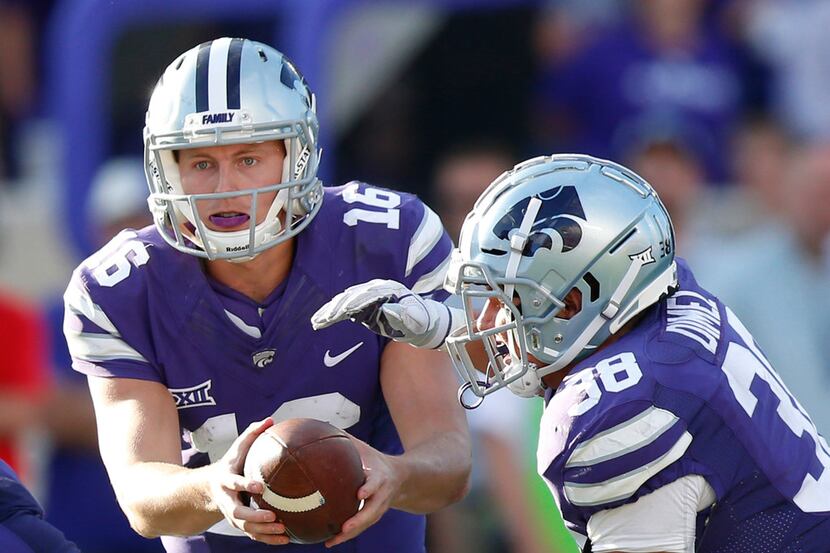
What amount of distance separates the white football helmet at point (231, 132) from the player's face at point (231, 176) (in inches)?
0.8

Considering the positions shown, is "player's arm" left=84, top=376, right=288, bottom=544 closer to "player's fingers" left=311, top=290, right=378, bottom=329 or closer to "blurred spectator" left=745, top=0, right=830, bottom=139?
"player's fingers" left=311, top=290, right=378, bottom=329

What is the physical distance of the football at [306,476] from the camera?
342cm

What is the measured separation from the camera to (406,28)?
7.29 metres

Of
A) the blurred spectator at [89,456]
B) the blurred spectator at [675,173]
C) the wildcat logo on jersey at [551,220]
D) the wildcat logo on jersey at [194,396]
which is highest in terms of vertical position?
the wildcat logo on jersey at [551,220]

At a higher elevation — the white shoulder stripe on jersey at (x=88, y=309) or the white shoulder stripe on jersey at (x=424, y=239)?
the white shoulder stripe on jersey at (x=424, y=239)

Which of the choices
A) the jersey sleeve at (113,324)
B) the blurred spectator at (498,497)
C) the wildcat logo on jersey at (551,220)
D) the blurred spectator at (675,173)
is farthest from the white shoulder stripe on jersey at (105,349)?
the blurred spectator at (675,173)

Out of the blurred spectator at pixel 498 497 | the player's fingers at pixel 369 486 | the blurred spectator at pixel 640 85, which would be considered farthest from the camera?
the blurred spectator at pixel 640 85

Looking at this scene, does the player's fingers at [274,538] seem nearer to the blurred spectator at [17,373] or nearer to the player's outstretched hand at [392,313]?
the player's outstretched hand at [392,313]

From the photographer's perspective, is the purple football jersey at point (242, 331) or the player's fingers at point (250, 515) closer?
the player's fingers at point (250, 515)

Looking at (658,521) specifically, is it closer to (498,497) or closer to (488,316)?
(488,316)

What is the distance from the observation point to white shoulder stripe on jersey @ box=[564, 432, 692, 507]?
326cm

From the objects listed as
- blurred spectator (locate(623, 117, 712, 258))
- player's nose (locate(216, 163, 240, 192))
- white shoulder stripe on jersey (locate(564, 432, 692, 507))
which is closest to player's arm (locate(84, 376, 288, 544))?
player's nose (locate(216, 163, 240, 192))

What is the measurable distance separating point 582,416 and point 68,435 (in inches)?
149

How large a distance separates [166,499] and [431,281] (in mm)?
896
